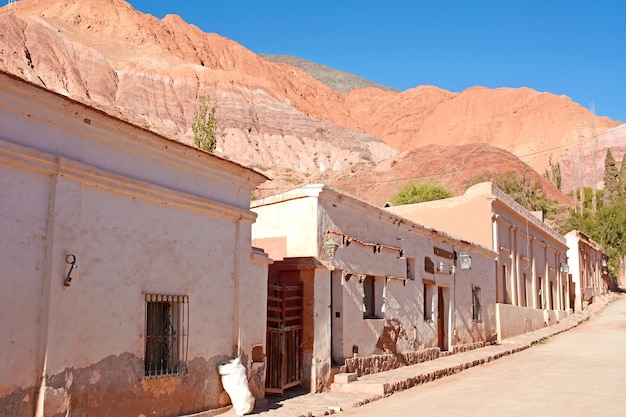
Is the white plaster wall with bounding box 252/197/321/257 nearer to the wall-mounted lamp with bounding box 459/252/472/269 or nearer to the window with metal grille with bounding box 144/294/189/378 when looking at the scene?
the window with metal grille with bounding box 144/294/189/378

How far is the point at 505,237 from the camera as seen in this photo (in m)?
26.4

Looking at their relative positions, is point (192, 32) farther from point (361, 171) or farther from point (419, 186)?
point (419, 186)

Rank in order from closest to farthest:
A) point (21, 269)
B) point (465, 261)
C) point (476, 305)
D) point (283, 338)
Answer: point (21, 269) → point (283, 338) → point (465, 261) → point (476, 305)

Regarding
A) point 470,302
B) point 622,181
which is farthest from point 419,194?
point 622,181

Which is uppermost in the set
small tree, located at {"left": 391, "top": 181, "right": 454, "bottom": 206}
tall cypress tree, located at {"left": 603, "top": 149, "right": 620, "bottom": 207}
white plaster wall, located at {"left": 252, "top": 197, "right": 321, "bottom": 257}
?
tall cypress tree, located at {"left": 603, "top": 149, "right": 620, "bottom": 207}

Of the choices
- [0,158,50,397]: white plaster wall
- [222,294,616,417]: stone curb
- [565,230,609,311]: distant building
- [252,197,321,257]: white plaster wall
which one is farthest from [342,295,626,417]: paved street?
[565,230,609,311]: distant building

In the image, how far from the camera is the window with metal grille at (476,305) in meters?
21.2

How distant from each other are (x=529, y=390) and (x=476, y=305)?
31.1 ft

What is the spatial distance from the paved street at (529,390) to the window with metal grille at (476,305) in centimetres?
204

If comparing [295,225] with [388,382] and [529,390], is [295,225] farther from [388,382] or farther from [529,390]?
[529,390]

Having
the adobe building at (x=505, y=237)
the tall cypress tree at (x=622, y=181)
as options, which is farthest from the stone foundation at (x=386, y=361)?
the tall cypress tree at (x=622, y=181)

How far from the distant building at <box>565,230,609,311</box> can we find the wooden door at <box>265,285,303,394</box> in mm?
33637

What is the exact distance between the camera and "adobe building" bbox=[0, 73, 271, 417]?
672 cm

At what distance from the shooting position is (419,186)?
157 feet
